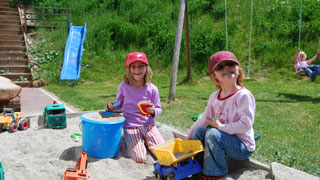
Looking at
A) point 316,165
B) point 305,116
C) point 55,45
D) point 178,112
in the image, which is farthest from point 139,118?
point 55,45

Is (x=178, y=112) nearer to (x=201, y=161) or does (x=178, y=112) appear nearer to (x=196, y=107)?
(x=196, y=107)

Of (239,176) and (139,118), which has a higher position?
(139,118)

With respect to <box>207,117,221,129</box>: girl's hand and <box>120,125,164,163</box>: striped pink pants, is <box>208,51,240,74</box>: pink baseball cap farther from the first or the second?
<box>120,125,164,163</box>: striped pink pants

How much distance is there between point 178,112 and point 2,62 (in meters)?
6.61

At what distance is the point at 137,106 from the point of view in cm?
295

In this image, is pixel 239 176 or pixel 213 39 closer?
pixel 239 176

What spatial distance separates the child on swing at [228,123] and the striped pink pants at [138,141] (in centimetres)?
63

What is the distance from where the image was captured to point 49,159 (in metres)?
2.50

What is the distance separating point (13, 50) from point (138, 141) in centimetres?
847

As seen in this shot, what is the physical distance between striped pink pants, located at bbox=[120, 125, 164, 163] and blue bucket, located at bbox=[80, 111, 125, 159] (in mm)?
190

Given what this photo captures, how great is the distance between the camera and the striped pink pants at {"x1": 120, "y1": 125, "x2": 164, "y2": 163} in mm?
2703

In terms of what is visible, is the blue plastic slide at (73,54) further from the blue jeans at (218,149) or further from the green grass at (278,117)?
the blue jeans at (218,149)

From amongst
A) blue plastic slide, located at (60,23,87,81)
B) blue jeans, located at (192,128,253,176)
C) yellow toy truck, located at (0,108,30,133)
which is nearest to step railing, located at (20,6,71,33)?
blue plastic slide, located at (60,23,87,81)

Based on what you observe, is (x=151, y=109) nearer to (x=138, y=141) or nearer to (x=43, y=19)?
(x=138, y=141)
